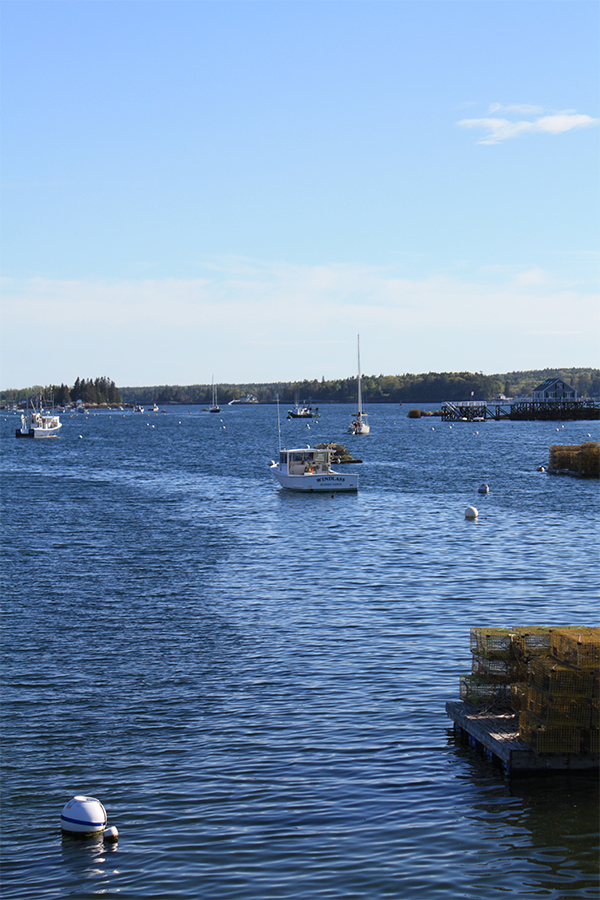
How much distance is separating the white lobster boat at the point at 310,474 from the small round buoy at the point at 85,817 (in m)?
51.3

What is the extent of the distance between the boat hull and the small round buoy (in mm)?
51290

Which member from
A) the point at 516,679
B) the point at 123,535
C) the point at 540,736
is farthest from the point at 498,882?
the point at 123,535

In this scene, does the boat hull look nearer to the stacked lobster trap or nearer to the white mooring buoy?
the stacked lobster trap

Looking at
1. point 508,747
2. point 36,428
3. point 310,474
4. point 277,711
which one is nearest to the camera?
point 508,747

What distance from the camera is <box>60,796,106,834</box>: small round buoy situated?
1463 cm

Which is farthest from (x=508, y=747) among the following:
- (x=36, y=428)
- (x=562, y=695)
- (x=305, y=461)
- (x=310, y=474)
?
(x=36, y=428)

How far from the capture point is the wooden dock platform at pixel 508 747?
16.1m

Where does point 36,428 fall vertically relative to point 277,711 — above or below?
above

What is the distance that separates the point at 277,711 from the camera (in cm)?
2048

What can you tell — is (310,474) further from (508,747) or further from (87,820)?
(87,820)

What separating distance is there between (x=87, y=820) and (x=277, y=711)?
6.58 m

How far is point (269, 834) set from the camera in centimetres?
1473

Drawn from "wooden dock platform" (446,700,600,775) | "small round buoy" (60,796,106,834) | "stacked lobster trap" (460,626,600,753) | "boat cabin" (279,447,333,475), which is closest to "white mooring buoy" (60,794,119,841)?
"small round buoy" (60,796,106,834)

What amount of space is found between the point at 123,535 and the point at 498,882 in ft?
123
